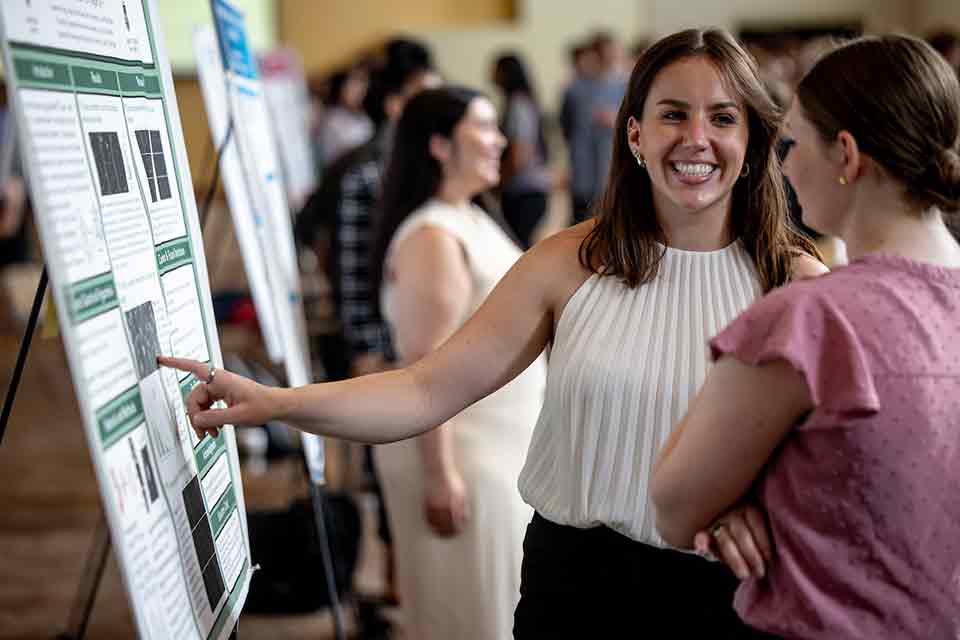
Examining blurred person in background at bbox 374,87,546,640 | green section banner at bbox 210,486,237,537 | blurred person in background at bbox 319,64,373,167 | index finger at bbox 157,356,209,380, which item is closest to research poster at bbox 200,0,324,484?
blurred person in background at bbox 374,87,546,640

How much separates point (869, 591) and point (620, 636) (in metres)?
0.57

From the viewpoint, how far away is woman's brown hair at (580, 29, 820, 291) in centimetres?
170

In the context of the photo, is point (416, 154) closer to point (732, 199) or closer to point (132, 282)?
point (732, 199)

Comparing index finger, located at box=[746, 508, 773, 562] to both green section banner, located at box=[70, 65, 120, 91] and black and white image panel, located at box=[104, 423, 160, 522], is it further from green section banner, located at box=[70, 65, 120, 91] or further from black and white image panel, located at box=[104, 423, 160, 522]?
green section banner, located at box=[70, 65, 120, 91]

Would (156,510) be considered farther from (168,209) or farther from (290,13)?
(290,13)

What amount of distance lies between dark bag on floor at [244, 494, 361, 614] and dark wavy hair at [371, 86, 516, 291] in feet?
3.22

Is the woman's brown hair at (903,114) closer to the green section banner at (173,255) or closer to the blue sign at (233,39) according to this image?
the green section banner at (173,255)

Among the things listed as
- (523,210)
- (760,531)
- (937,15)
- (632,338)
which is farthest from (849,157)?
(937,15)

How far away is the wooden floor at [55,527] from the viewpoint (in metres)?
3.73

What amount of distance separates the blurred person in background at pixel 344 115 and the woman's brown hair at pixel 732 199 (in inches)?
270

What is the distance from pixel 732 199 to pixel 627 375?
0.32 meters

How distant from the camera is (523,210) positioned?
7.17m

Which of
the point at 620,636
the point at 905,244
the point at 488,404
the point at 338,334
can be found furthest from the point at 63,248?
the point at 338,334

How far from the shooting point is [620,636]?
170 cm
